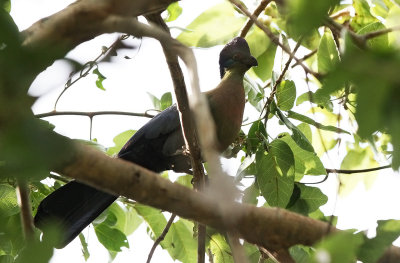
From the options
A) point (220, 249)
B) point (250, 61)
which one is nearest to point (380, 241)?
point (220, 249)

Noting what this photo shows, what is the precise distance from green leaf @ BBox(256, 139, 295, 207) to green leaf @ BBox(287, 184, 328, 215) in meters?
0.28

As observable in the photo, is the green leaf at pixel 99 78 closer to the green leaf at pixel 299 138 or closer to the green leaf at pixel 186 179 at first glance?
the green leaf at pixel 186 179

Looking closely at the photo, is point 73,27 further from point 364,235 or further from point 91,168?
point 364,235

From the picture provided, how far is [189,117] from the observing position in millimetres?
2371

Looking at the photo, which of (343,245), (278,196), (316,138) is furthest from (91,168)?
(316,138)

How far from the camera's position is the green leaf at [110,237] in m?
2.96

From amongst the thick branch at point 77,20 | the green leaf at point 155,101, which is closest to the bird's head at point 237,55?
the green leaf at point 155,101

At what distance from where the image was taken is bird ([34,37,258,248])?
297 cm

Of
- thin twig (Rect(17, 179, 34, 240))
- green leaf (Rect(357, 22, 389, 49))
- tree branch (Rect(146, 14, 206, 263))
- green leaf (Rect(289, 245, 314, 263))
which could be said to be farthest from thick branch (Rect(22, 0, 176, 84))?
green leaf (Rect(289, 245, 314, 263))

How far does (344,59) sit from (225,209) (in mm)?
256

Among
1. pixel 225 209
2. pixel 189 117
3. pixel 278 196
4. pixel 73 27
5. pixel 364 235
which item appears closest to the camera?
pixel 225 209

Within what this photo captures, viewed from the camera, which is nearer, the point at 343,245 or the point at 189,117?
the point at 343,245

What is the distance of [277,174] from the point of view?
267cm

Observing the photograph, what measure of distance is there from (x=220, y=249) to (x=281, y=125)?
2.21ft
